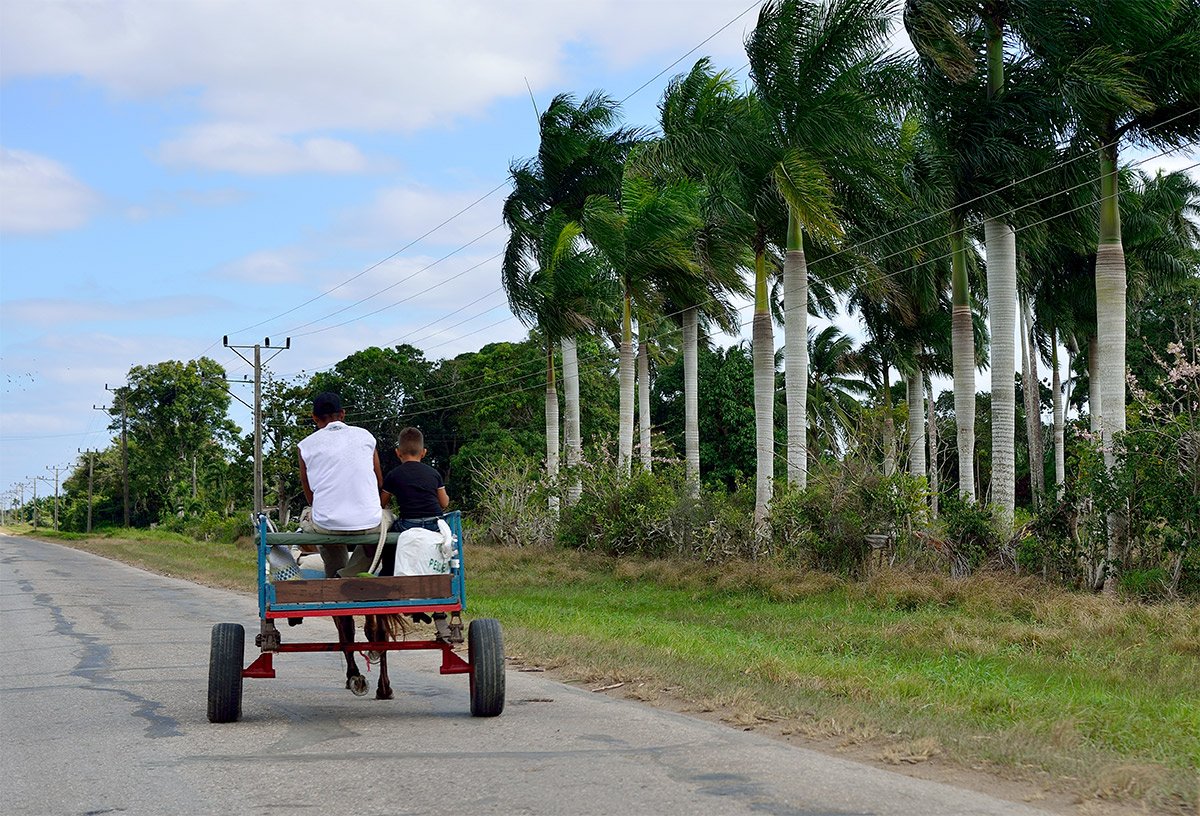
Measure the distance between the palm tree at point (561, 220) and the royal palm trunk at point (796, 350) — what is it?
33.4 ft

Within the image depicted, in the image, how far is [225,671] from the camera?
8773 mm

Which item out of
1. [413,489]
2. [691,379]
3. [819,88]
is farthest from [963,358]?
[413,489]

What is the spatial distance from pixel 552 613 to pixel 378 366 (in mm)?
50494

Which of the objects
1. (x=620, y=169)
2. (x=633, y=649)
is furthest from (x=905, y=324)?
(x=633, y=649)

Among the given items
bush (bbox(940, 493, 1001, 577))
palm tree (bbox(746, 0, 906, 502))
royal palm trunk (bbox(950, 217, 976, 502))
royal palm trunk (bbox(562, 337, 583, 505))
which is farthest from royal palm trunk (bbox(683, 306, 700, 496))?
bush (bbox(940, 493, 1001, 577))

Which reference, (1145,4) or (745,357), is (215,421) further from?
(1145,4)

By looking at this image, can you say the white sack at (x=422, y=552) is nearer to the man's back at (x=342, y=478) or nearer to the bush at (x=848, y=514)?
the man's back at (x=342, y=478)

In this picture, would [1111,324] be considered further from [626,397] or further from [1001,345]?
[626,397]

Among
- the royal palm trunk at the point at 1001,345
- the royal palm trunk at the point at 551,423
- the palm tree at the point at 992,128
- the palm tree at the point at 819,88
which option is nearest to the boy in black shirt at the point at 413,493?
the palm tree at the point at 992,128

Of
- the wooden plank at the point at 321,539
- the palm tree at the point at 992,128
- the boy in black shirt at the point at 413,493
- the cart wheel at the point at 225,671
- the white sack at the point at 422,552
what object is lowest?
the cart wheel at the point at 225,671

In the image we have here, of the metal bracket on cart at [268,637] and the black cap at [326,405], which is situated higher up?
the black cap at [326,405]

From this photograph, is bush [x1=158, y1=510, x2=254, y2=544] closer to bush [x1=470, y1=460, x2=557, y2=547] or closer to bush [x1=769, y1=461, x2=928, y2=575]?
bush [x1=470, y1=460, x2=557, y2=547]

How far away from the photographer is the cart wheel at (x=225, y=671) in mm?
8758

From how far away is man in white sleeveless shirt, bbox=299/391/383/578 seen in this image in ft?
30.0
